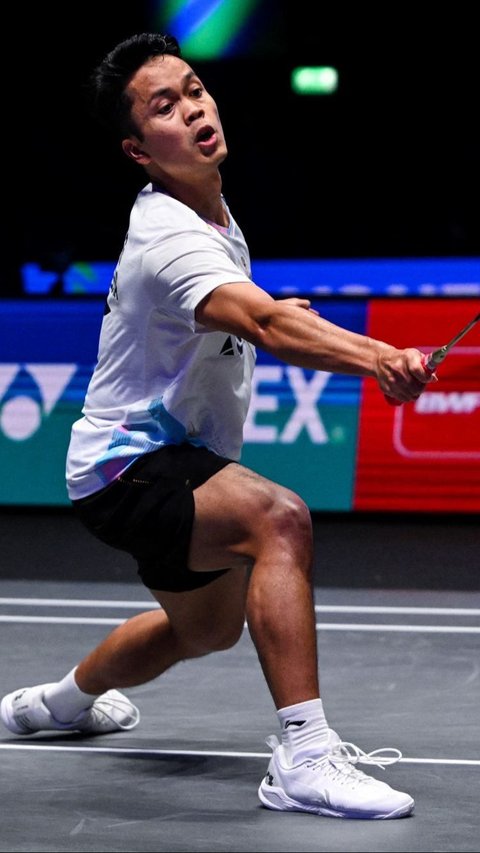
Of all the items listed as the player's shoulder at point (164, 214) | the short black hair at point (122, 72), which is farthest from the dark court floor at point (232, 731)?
the short black hair at point (122, 72)

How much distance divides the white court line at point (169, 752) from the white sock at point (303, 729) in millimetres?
540

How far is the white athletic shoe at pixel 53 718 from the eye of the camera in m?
3.92

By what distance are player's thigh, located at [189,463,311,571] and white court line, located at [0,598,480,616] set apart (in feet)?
7.76

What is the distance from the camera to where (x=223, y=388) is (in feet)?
11.4

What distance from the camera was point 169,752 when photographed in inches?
149

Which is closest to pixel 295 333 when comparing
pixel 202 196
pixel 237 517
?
pixel 237 517

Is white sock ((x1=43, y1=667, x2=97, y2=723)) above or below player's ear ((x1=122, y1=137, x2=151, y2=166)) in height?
below

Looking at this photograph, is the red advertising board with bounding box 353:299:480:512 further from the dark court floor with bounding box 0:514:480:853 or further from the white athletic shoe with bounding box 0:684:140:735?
the white athletic shoe with bounding box 0:684:140:735

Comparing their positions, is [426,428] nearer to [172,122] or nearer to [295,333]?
[172,122]

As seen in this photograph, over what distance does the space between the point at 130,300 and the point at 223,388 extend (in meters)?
0.29

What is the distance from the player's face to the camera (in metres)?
3.53

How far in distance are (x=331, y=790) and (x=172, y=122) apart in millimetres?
1506

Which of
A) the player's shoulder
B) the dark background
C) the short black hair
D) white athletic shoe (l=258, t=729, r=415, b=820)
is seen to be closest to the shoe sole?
white athletic shoe (l=258, t=729, r=415, b=820)

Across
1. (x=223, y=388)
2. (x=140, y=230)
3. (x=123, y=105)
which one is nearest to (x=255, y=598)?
(x=223, y=388)
